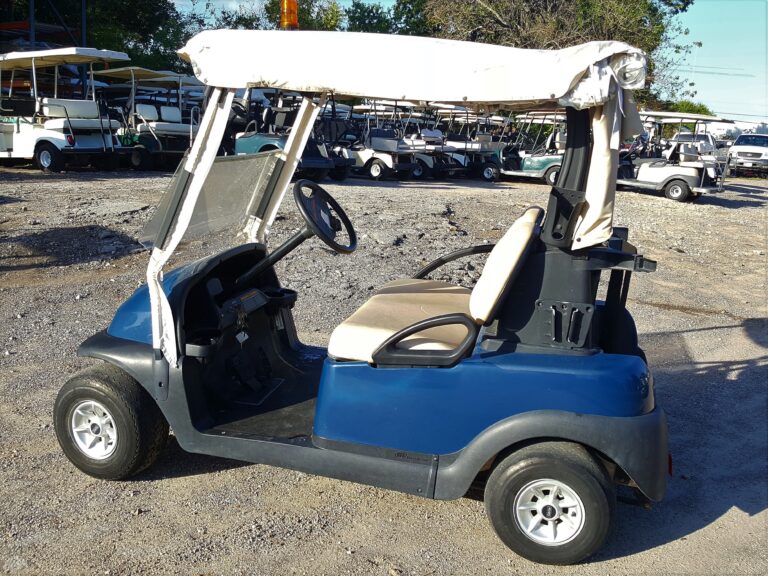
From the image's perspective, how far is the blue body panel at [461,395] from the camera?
116 inches

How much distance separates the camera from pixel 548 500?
3.01m

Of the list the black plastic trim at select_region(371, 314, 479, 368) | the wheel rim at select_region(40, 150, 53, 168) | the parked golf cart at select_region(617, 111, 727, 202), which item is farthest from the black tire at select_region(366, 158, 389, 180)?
the black plastic trim at select_region(371, 314, 479, 368)

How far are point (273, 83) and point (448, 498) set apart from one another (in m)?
1.81

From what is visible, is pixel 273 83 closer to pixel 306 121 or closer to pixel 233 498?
pixel 306 121

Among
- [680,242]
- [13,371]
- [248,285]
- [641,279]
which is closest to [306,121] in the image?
[248,285]

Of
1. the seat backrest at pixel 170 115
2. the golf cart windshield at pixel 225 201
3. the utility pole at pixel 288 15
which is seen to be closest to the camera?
the utility pole at pixel 288 15

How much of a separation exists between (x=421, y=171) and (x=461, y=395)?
15.7m

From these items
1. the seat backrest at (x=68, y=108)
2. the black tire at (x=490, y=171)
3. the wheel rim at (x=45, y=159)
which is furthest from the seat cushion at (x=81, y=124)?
the black tire at (x=490, y=171)

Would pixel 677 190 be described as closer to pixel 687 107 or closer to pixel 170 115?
pixel 170 115

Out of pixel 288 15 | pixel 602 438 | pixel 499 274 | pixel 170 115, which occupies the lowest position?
pixel 602 438

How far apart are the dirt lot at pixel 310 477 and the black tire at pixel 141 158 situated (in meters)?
5.65

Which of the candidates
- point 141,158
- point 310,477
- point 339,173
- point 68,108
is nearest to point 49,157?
point 68,108

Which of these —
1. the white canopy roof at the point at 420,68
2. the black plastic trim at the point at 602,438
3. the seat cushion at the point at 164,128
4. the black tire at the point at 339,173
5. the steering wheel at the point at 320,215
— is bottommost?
the black tire at the point at 339,173

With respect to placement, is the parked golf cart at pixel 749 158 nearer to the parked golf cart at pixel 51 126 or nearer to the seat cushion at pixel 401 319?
the parked golf cart at pixel 51 126
